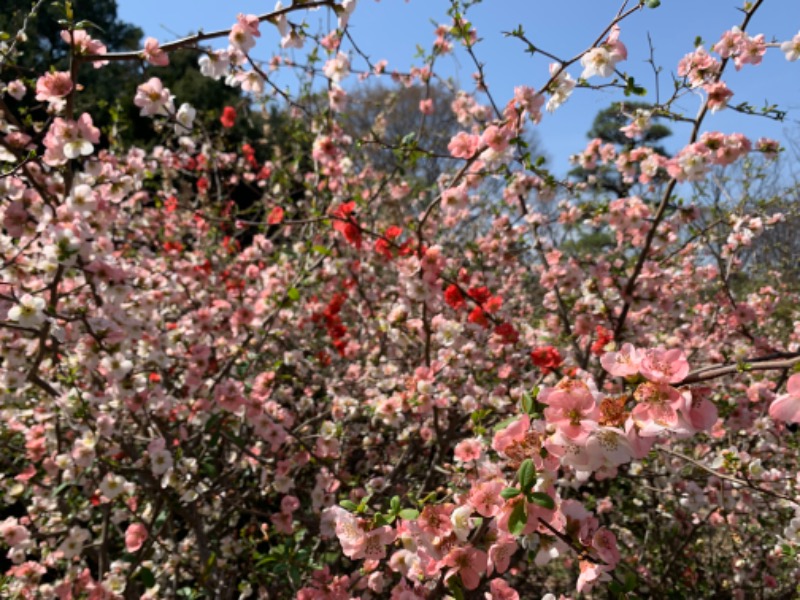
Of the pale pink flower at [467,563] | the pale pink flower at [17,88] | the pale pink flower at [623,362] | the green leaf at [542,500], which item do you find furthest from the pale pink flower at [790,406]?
the pale pink flower at [17,88]

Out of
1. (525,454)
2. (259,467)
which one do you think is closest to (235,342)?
(259,467)

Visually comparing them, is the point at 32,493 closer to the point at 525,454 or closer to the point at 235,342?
the point at 235,342

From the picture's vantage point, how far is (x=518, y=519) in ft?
3.34

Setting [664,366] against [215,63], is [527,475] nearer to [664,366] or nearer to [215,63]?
[664,366]

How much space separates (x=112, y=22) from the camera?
714 inches

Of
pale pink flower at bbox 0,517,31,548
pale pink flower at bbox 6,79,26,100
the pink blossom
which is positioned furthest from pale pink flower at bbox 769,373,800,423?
pale pink flower at bbox 6,79,26,100

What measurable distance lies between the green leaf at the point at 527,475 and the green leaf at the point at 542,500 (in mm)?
19

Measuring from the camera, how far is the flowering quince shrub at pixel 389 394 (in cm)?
125

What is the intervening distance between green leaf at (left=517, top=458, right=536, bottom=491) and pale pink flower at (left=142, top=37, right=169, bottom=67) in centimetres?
184

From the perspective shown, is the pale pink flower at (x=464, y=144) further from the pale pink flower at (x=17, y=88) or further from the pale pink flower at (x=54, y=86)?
the pale pink flower at (x=17, y=88)

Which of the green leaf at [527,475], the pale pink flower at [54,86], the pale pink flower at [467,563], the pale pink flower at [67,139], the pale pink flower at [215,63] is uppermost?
the pale pink flower at [215,63]

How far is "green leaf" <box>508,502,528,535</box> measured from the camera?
101 centimetres

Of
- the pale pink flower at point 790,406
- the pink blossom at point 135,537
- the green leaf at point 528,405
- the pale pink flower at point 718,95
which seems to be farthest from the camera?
the pink blossom at point 135,537

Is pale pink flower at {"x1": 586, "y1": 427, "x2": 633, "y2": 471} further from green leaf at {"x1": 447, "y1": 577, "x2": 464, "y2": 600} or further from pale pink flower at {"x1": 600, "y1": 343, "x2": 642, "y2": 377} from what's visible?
green leaf at {"x1": 447, "y1": 577, "x2": 464, "y2": 600}
